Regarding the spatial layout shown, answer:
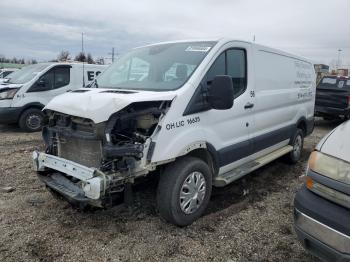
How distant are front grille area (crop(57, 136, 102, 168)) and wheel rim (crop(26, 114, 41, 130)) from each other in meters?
6.04

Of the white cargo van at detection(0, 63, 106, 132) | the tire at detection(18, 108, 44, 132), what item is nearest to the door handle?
the white cargo van at detection(0, 63, 106, 132)

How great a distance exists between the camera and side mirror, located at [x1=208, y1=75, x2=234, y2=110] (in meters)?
3.68

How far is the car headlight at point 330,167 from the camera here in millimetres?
2406

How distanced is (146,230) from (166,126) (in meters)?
1.19

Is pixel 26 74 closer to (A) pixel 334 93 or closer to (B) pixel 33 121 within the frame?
(B) pixel 33 121

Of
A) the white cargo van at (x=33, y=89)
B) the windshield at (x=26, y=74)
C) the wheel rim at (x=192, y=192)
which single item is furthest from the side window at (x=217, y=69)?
the windshield at (x=26, y=74)

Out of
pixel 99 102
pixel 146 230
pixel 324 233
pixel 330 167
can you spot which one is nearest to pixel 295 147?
pixel 146 230

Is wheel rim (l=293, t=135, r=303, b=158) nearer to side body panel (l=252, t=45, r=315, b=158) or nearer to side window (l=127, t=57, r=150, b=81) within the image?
side body panel (l=252, t=45, r=315, b=158)

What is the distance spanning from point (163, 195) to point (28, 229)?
1527 millimetres

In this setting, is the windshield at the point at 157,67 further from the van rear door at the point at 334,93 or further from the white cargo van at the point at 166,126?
the van rear door at the point at 334,93

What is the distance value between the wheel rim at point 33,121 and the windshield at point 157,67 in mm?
5404

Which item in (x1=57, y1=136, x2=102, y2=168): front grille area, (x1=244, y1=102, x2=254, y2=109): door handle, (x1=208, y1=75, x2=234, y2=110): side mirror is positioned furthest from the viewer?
(x1=244, y1=102, x2=254, y2=109): door handle

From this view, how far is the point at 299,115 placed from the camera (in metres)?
6.47

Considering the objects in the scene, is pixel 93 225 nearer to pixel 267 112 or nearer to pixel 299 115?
pixel 267 112
